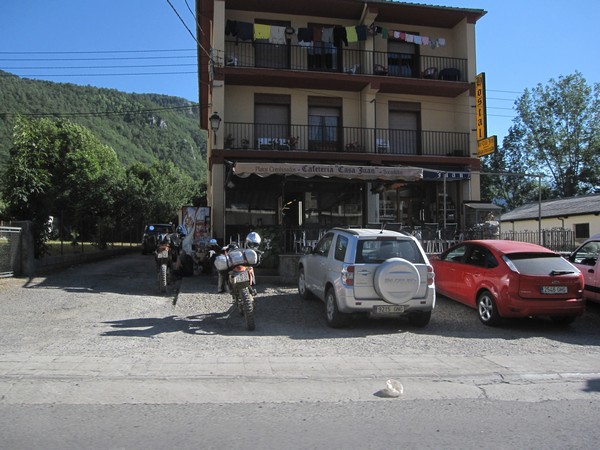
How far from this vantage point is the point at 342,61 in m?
19.2

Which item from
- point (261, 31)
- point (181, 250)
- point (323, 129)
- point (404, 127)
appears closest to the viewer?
point (181, 250)

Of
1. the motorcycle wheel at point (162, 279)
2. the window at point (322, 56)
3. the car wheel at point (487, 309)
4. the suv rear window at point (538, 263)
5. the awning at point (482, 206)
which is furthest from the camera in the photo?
the window at point (322, 56)

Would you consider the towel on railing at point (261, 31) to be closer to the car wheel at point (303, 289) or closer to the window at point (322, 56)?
the window at point (322, 56)

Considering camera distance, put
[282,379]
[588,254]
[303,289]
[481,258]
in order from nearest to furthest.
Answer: [282,379], [481,258], [588,254], [303,289]

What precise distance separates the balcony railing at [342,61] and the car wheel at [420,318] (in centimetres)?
1233

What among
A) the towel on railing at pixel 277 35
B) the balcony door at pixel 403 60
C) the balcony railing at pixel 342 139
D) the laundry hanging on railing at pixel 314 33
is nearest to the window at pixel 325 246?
the balcony railing at pixel 342 139

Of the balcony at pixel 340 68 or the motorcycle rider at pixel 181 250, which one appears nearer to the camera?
the motorcycle rider at pixel 181 250

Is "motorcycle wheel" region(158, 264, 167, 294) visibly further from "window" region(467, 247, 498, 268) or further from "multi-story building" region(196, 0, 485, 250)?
"window" region(467, 247, 498, 268)

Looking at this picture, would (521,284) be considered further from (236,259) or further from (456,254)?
(236,259)

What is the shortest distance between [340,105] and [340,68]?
5.18 feet

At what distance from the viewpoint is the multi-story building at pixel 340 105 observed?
57.3 feet

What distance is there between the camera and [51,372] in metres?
5.59

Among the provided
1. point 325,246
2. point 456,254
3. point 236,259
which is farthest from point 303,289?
point 456,254

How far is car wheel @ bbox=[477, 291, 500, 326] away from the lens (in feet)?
28.2
